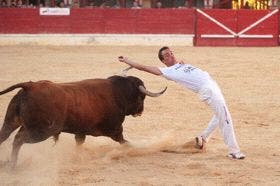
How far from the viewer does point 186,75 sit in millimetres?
6285

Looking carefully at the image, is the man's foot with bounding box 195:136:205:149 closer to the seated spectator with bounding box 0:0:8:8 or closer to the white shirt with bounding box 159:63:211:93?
the white shirt with bounding box 159:63:211:93

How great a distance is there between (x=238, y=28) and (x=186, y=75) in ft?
47.0

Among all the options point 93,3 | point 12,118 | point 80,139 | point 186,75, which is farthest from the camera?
point 93,3

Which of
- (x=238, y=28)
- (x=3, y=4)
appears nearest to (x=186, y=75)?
(x=238, y=28)

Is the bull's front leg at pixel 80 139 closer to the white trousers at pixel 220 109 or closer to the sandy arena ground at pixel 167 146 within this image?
the sandy arena ground at pixel 167 146

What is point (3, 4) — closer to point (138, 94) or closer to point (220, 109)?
point (138, 94)

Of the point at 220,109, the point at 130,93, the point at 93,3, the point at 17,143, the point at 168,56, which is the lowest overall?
the point at 17,143

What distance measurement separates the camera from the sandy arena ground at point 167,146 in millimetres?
5605

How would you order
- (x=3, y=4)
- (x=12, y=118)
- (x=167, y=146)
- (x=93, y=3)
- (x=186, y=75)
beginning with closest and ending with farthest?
(x=12, y=118)
(x=186, y=75)
(x=167, y=146)
(x=3, y=4)
(x=93, y=3)

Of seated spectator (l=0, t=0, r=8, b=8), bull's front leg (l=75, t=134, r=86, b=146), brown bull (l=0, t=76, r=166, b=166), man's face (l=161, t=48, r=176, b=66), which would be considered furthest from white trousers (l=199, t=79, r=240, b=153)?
seated spectator (l=0, t=0, r=8, b=8)

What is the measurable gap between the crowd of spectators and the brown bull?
14.4m

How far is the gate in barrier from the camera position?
20281 mm

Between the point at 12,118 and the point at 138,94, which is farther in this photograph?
the point at 138,94

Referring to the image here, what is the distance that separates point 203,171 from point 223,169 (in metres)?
0.20
